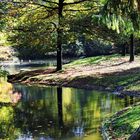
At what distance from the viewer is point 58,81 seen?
3962 centimetres

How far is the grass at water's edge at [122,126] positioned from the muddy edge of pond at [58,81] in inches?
357

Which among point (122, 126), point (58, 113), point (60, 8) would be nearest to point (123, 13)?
point (122, 126)

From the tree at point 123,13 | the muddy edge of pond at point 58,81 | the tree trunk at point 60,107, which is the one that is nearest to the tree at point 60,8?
the muddy edge of pond at point 58,81

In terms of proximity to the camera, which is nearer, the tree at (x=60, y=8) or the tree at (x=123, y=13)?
the tree at (x=123, y=13)

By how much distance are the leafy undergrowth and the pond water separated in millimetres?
654

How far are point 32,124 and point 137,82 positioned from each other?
12.7m

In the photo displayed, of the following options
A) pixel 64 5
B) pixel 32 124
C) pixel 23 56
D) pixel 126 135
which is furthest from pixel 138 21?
pixel 23 56

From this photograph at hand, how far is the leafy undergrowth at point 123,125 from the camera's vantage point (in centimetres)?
1744

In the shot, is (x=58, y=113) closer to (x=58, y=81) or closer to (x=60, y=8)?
(x=58, y=81)

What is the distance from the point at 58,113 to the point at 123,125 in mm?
6867

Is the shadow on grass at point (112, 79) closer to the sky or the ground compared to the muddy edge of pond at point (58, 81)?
closer to the sky

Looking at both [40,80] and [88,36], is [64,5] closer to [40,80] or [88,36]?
[88,36]

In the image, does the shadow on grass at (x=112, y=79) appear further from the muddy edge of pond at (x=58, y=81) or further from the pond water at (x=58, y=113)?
the pond water at (x=58, y=113)

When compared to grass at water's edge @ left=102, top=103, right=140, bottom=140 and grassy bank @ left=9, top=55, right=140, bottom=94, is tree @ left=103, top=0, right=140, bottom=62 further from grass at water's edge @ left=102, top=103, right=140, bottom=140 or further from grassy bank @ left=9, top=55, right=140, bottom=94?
grassy bank @ left=9, top=55, right=140, bottom=94
